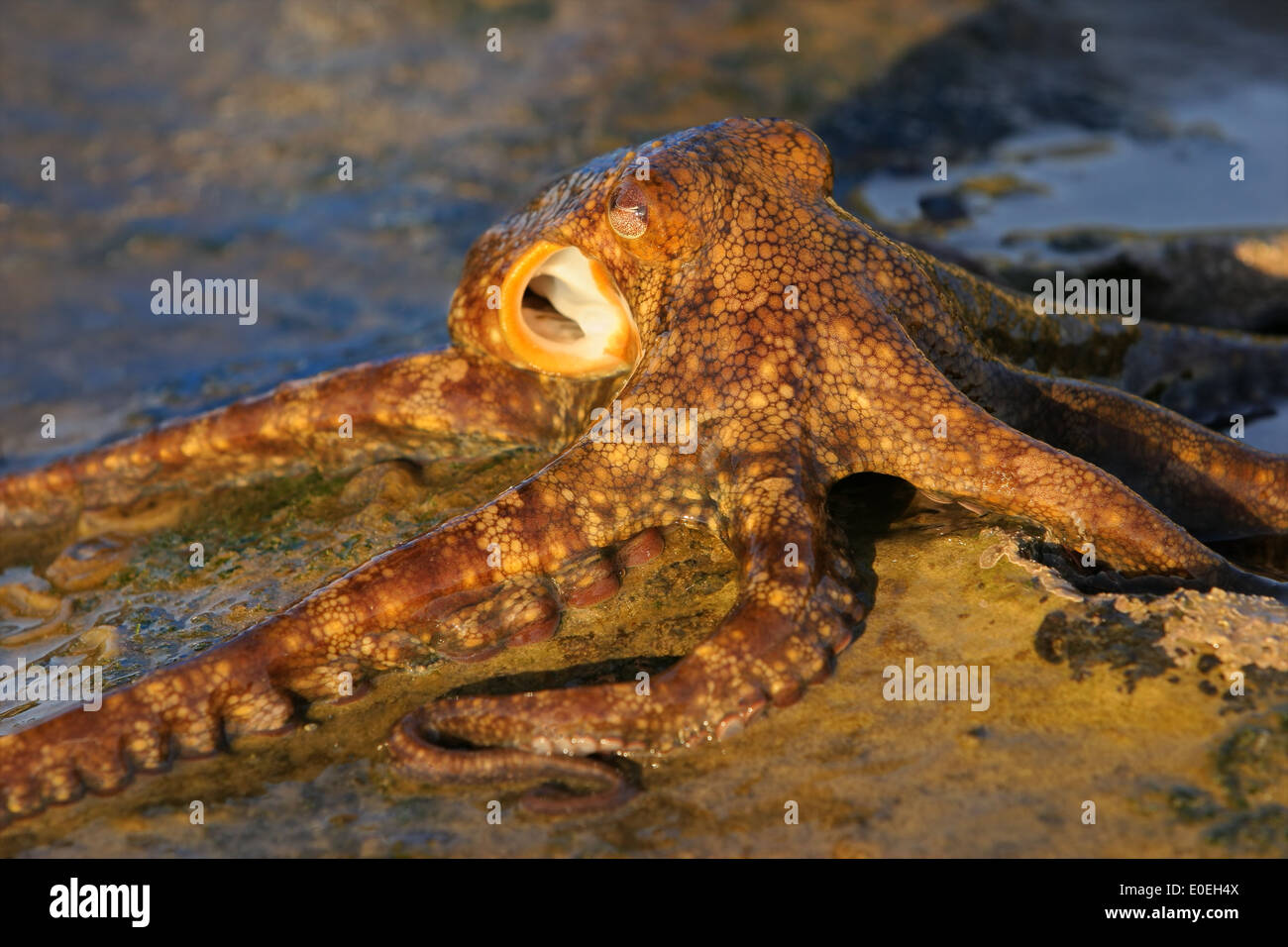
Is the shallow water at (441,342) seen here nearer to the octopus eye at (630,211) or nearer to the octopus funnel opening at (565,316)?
the octopus funnel opening at (565,316)

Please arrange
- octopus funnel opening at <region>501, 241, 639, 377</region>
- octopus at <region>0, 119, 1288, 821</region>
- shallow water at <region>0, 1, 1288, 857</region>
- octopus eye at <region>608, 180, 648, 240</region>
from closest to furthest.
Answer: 1. shallow water at <region>0, 1, 1288, 857</region>
2. octopus at <region>0, 119, 1288, 821</region>
3. octopus eye at <region>608, 180, 648, 240</region>
4. octopus funnel opening at <region>501, 241, 639, 377</region>

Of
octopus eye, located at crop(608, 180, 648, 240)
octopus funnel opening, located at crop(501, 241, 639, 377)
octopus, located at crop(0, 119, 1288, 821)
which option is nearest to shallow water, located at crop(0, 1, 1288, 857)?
octopus, located at crop(0, 119, 1288, 821)

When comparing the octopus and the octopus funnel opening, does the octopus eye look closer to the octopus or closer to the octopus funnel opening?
the octopus

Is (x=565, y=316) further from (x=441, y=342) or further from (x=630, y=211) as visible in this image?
(x=441, y=342)

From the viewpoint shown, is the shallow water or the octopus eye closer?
the shallow water

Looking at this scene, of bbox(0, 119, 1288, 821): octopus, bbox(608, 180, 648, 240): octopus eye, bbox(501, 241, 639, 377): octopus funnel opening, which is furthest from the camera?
bbox(501, 241, 639, 377): octopus funnel opening
